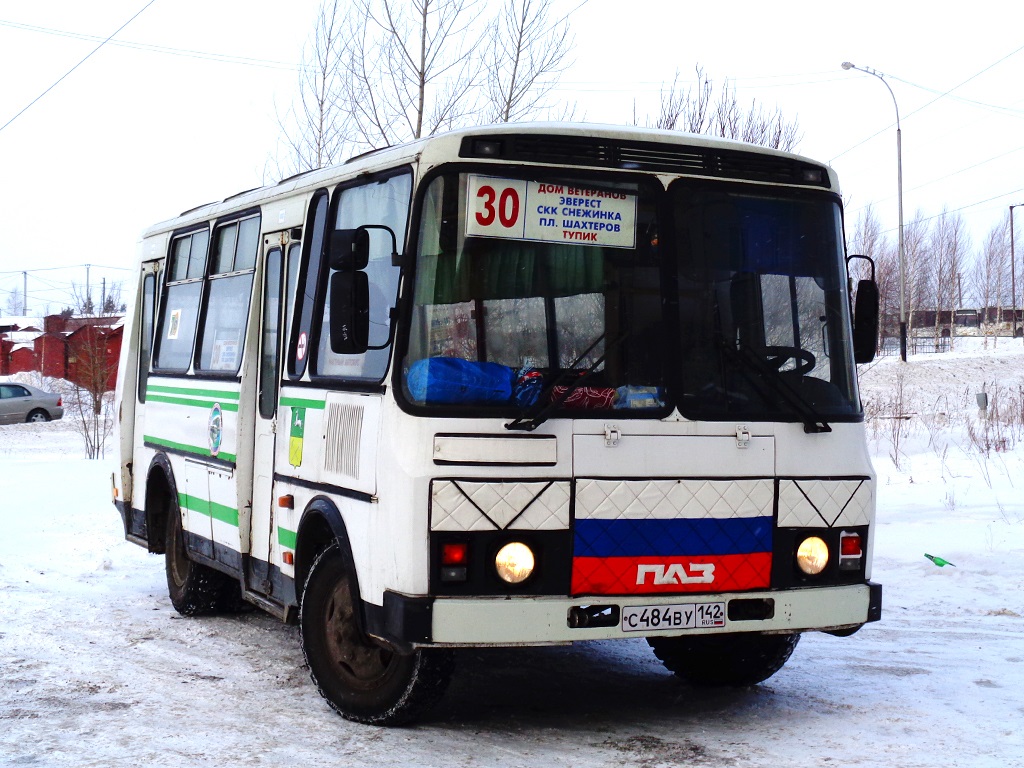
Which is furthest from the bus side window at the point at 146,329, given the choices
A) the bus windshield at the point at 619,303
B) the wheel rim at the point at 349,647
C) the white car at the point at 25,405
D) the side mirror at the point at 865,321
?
the white car at the point at 25,405

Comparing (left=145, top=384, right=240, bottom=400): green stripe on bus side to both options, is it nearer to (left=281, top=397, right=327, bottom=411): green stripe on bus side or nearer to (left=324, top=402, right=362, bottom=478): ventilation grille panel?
(left=281, top=397, right=327, bottom=411): green stripe on bus side

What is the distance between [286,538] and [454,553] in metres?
1.84

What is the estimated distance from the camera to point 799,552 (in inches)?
238

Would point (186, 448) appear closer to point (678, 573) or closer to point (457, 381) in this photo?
Result: point (457, 381)

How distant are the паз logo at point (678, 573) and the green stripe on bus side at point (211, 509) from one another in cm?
305

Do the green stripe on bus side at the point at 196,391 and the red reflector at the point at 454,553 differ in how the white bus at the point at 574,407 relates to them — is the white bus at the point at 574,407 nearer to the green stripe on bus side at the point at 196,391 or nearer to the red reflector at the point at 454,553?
the red reflector at the point at 454,553

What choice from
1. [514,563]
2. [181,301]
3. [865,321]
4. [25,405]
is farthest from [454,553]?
[25,405]

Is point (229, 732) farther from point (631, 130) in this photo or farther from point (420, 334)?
point (631, 130)

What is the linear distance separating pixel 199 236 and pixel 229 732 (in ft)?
14.5

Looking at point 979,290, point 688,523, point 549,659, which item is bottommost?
point 549,659

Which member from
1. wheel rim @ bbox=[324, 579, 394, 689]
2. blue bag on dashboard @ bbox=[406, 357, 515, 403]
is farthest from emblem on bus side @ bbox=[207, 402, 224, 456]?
blue bag on dashboard @ bbox=[406, 357, 515, 403]

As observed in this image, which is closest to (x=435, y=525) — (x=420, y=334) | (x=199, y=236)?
(x=420, y=334)

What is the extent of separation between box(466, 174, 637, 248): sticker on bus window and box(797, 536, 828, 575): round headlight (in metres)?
1.59

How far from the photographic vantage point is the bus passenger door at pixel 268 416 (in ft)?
24.2
